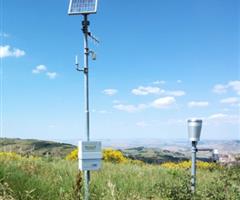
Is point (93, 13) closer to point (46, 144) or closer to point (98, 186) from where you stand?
point (98, 186)

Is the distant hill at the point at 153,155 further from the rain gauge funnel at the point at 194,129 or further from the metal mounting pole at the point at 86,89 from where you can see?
the metal mounting pole at the point at 86,89

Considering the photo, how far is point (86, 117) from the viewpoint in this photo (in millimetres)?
5469

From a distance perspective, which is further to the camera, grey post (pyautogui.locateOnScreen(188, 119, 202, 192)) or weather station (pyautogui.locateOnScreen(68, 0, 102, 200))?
grey post (pyautogui.locateOnScreen(188, 119, 202, 192))

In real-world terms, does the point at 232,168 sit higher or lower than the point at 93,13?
lower

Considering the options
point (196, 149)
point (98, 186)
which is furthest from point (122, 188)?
point (196, 149)

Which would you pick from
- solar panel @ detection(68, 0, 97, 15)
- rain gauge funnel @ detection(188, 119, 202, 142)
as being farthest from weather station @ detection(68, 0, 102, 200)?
rain gauge funnel @ detection(188, 119, 202, 142)

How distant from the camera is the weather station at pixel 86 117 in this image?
5152 mm

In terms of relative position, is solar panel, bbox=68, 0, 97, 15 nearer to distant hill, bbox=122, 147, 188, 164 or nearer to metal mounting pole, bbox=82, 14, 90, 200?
metal mounting pole, bbox=82, 14, 90, 200

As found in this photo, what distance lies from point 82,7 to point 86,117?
1436 mm

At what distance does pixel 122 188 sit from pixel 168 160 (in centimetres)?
901

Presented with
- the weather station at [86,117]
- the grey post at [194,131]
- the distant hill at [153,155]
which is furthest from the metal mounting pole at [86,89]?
the distant hill at [153,155]

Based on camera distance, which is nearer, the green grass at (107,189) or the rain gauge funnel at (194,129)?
the green grass at (107,189)

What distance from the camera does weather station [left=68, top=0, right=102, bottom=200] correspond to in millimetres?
5152

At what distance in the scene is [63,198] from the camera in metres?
5.40
